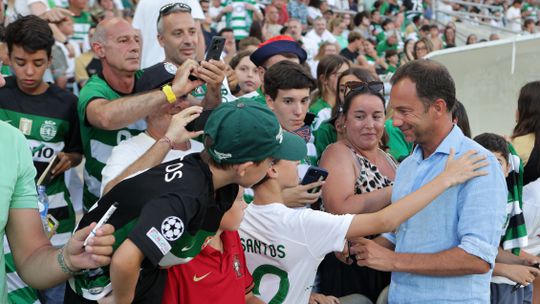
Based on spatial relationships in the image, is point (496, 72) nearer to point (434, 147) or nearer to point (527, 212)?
point (527, 212)

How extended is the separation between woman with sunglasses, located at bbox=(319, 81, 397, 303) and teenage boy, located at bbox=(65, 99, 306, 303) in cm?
104

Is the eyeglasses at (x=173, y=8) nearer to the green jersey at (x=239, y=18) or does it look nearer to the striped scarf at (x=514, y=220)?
the striped scarf at (x=514, y=220)

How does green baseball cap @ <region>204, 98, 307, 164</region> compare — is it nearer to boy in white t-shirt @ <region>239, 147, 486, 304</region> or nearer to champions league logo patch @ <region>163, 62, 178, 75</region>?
boy in white t-shirt @ <region>239, 147, 486, 304</region>

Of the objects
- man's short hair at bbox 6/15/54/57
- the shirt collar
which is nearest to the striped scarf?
the shirt collar

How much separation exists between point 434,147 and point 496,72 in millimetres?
8192

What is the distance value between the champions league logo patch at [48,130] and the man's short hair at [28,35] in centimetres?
43

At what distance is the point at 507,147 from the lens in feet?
13.0

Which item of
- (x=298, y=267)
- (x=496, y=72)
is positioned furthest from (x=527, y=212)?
(x=496, y=72)

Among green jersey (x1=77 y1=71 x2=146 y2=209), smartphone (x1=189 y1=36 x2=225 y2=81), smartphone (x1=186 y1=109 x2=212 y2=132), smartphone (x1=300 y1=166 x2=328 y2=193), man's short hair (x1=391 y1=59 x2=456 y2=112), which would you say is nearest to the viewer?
man's short hair (x1=391 y1=59 x2=456 y2=112)

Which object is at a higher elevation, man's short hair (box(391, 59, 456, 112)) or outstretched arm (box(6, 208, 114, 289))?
man's short hair (box(391, 59, 456, 112))

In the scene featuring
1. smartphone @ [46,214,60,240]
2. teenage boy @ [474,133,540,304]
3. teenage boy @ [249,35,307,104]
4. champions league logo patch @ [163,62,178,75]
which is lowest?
teenage boy @ [474,133,540,304]

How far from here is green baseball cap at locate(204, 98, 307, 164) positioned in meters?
2.48

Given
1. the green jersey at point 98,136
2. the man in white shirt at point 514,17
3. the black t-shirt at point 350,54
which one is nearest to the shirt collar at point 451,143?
the green jersey at point 98,136

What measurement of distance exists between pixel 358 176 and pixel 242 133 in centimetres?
141
